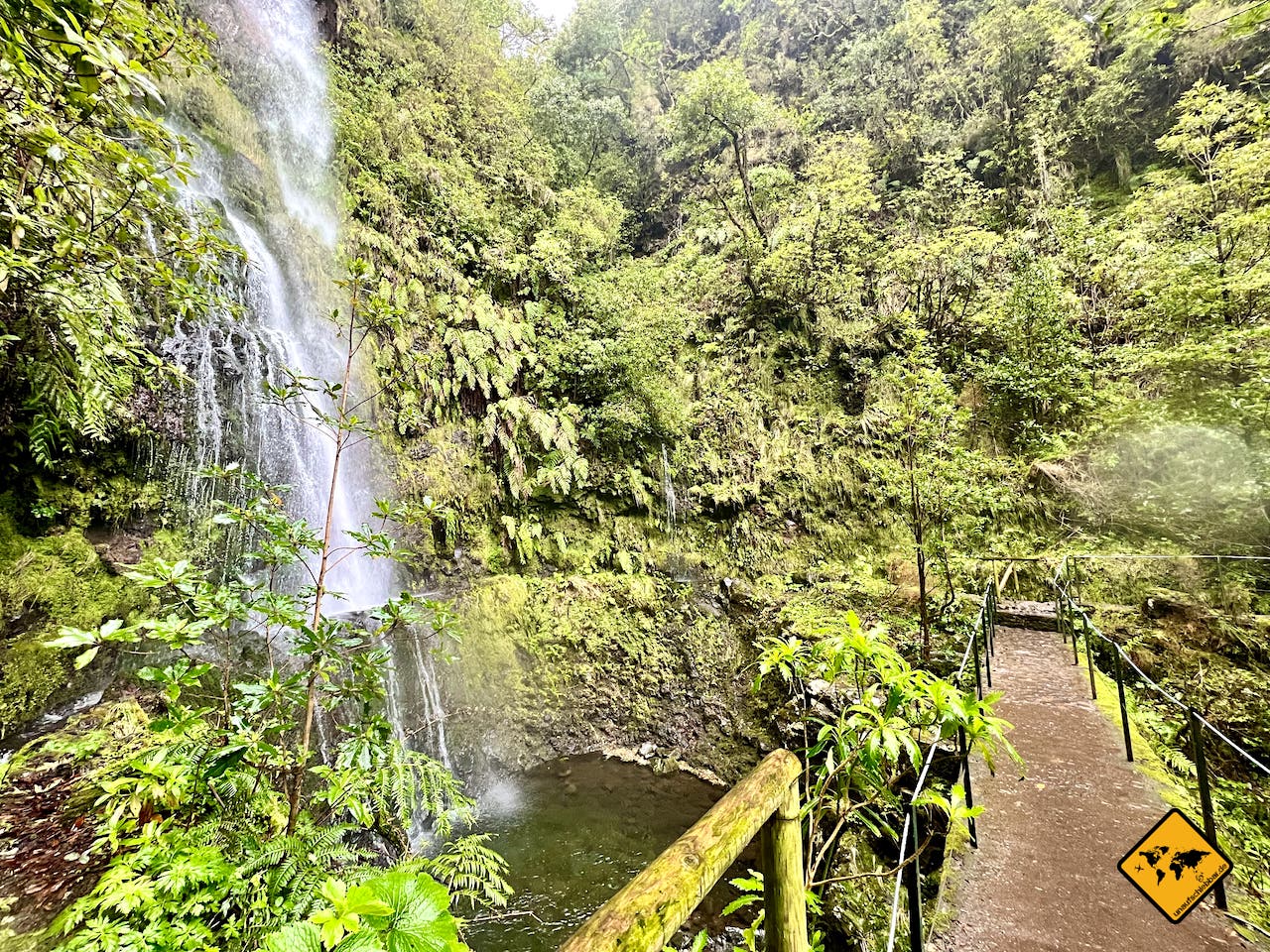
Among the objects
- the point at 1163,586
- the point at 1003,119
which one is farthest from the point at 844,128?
the point at 1163,586

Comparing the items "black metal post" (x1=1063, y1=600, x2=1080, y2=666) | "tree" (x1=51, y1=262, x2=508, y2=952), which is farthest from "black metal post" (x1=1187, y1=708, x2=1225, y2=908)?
"tree" (x1=51, y1=262, x2=508, y2=952)

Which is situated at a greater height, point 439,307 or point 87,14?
point 439,307

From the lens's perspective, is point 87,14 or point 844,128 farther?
point 844,128

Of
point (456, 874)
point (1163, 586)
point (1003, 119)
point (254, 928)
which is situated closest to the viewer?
point (254, 928)

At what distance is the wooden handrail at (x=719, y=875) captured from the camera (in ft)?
2.64

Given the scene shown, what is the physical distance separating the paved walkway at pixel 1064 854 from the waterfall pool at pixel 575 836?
300 centimetres

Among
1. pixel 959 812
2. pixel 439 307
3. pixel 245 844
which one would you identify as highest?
pixel 439 307

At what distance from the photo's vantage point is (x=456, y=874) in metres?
2.45

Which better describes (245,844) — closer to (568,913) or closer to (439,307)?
(568,913)

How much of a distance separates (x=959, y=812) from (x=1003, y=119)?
717 inches

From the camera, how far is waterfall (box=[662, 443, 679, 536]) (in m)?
10.9

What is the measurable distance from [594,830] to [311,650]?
5.24 meters

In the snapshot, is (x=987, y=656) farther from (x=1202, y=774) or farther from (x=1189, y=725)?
(x=1202, y=774)

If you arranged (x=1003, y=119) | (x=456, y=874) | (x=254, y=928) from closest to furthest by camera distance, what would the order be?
(x=254, y=928), (x=456, y=874), (x=1003, y=119)
